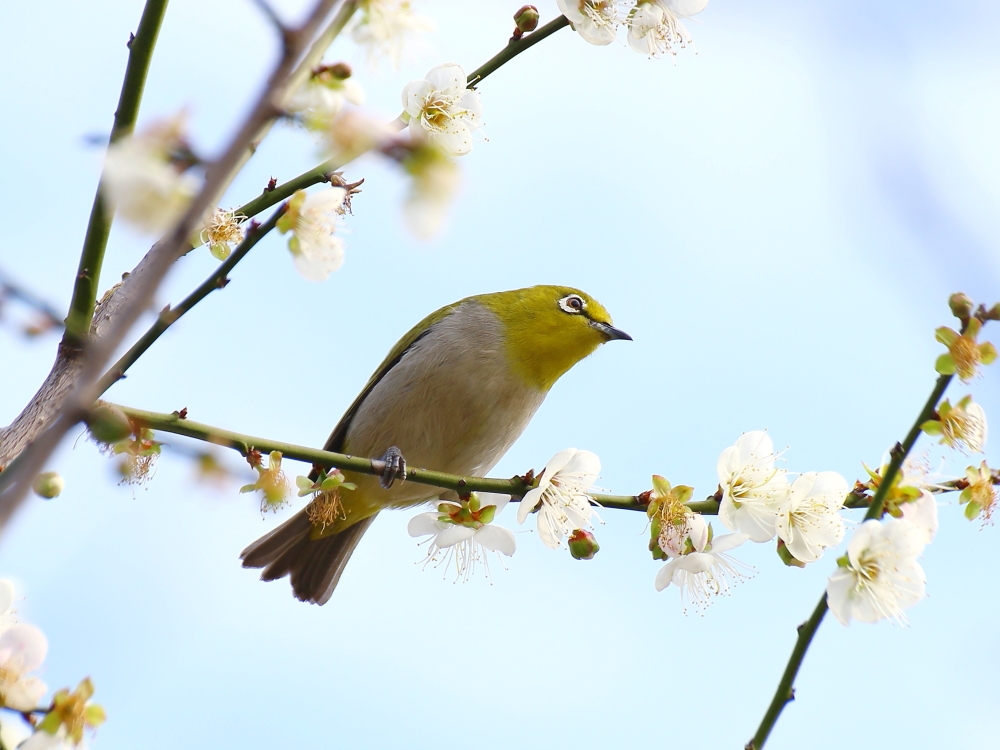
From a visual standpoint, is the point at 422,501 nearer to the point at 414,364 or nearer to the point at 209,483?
the point at 414,364

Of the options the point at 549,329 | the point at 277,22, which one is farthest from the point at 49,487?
the point at 549,329

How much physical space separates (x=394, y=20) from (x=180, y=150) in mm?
1036

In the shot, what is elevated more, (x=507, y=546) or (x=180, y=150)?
(x=507, y=546)

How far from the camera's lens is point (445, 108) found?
3.33 meters

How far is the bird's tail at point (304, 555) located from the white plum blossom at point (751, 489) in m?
3.30

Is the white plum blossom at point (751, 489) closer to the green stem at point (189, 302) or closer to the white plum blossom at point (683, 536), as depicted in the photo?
the white plum blossom at point (683, 536)

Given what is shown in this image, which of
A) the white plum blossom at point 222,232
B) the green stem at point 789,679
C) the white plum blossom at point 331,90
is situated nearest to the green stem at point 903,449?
the green stem at point 789,679

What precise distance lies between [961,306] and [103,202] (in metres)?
2.35

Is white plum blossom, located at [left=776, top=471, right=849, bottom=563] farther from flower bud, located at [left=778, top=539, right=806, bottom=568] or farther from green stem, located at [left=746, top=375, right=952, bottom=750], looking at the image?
green stem, located at [left=746, top=375, right=952, bottom=750]

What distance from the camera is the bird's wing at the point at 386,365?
6047 millimetres

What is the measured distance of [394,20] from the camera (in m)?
2.53

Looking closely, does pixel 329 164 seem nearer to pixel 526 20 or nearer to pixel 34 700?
pixel 526 20

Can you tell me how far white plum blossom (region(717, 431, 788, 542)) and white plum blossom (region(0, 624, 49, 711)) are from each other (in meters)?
2.16

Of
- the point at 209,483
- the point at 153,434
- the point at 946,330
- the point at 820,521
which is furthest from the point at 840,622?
the point at 153,434
